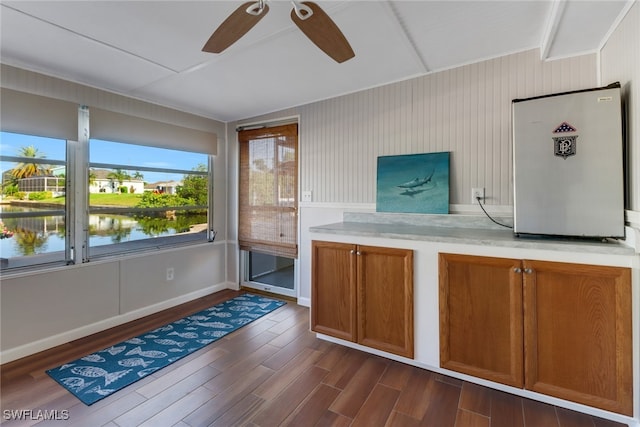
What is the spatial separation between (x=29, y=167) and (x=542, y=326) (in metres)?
3.89

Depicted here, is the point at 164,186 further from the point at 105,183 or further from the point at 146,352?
the point at 146,352

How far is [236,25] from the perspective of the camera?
1.40 meters

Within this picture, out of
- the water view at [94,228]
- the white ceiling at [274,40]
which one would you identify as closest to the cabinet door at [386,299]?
the white ceiling at [274,40]

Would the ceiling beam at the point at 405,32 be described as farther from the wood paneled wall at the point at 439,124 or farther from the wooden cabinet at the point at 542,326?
the wooden cabinet at the point at 542,326

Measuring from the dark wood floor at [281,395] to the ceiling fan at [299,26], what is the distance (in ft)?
6.77

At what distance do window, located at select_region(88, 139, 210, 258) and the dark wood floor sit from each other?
42.5 inches

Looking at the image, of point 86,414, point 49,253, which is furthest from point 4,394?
point 49,253

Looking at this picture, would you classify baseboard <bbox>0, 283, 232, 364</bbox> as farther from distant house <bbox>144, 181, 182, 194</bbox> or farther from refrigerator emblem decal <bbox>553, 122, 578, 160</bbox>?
refrigerator emblem decal <bbox>553, 122, 578, 160</bbox>

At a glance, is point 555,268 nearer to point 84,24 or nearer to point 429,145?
point 429,145

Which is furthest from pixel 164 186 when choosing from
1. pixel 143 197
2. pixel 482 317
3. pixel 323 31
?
pixel 482 317

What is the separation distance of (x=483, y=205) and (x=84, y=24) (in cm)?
305

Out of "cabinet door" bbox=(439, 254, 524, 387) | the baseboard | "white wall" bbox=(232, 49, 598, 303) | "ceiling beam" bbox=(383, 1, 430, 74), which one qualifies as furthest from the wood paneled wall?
the baseboard

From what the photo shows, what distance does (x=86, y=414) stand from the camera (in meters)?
1.70

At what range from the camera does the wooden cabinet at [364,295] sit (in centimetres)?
213
